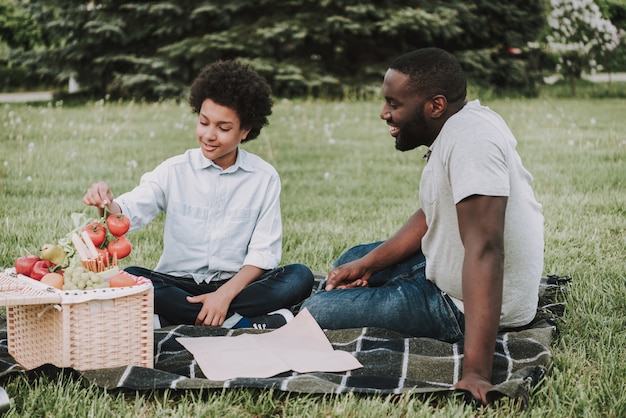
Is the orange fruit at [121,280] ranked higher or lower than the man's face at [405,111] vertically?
lower

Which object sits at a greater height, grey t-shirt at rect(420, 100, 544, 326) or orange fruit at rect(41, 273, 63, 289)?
grey t-shirt at rect(420, 100, 544, 326)

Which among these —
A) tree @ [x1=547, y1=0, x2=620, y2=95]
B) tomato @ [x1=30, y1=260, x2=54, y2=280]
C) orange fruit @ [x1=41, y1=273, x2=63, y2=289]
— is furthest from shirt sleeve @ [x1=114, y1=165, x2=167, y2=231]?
tree @ [x1=547, y1=0, x2=620, y2=95]

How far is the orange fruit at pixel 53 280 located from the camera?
115 inches

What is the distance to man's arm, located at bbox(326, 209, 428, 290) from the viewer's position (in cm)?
368

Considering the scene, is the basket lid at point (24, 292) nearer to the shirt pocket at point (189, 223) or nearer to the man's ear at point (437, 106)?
the shirt pocket at point (189, 223)

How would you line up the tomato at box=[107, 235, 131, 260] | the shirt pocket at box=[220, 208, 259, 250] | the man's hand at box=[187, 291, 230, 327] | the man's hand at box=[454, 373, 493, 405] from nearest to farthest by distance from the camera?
1. the man's hand at box=[454, 373, 493, 405]
2. the tomato at box=[107, 235, 131, 260]
3. the man's hand at box=[187, 291, 230, 327]
4. the shirt pocket at box=[220, 208, 259, 250]

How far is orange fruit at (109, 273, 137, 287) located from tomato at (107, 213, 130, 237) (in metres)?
0.28

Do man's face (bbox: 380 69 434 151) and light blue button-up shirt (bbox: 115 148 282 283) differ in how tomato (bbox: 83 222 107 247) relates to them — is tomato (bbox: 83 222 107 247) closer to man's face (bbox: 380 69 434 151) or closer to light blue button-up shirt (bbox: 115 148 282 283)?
light blue button-up shirt (bbox: 115 148 282 283)

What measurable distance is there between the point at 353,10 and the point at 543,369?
38.9 feet

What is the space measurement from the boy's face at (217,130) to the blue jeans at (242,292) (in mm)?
590

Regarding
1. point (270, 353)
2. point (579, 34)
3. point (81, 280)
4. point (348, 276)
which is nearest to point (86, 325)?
point (81, 280)

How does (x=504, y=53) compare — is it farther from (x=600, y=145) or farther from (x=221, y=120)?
(x=221, y=120)

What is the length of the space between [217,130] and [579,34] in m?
15.1

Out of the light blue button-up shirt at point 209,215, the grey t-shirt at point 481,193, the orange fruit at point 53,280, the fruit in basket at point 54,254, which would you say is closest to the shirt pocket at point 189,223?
the light blue button-up shirt at point 209,215
